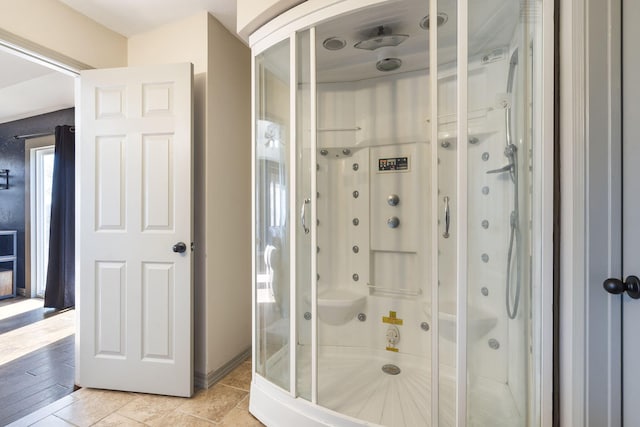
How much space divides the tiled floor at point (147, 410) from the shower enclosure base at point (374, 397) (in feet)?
0.57

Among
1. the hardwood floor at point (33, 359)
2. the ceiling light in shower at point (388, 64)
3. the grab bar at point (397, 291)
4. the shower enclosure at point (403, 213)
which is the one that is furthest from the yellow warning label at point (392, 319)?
the hardwood floor at point (33, 359)

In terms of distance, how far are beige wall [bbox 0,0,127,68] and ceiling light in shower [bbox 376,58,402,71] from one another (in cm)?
190

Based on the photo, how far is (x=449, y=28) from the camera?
1207 mm

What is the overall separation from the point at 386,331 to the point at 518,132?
5.06 feet

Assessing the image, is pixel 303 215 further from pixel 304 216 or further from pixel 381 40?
pixel 381 40

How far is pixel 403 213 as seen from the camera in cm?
215
